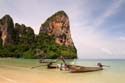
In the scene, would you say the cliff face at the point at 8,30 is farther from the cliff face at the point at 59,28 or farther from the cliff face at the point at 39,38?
the cliff face at the point at 59,28

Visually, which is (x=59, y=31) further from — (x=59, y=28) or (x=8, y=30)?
(x=8, y=30)

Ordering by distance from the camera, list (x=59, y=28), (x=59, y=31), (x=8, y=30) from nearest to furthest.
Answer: (x=59, y=31) → (x=59, y=28) → (x=8, y=30)

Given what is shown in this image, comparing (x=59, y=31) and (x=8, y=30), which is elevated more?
(x=8, y=30)

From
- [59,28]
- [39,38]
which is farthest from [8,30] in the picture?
[59,28]

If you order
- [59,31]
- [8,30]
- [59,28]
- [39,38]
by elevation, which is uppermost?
[59,28]

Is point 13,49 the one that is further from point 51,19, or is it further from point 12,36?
point 51,19

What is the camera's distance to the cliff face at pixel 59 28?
3681 inches

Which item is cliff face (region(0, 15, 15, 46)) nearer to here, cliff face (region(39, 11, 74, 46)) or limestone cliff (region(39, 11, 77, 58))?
limestone cliff (region(39, 11, 77, 58))

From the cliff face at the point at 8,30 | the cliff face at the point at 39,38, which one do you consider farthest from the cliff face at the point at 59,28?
the cliff face at the point at 8,30

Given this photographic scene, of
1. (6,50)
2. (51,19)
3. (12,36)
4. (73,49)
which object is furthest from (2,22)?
(73,49)

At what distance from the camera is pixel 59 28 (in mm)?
95125

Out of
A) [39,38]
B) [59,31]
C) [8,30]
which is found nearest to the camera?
[39,38]

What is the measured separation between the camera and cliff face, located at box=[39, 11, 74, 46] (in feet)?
307

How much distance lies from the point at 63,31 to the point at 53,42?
8.12 m
